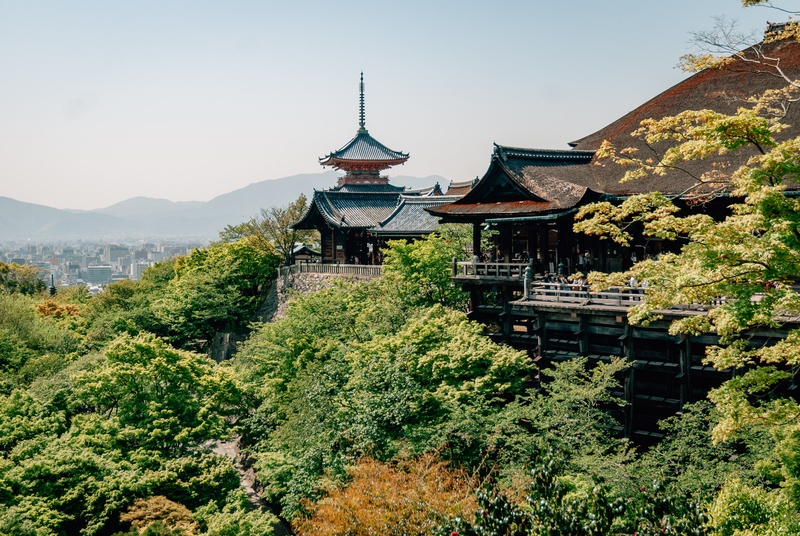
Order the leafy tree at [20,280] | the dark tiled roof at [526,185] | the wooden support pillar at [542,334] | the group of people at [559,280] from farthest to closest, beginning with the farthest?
the leafy tree at [20,280] → the dark tiled roof at [526,185] → the wooden support pillar at [542,334] → the group of people at [559,280]

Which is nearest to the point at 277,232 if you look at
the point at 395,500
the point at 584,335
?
the point at 584,335

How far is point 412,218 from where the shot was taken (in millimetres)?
38625

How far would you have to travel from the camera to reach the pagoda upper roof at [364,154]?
47188mm

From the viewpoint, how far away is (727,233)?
12.0 metres

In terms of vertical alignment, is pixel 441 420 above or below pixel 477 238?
below

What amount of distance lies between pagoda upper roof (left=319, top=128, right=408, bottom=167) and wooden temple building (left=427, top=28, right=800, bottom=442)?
19733 millimetres

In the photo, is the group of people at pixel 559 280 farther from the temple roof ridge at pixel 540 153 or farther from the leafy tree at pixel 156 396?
the leafy tree at pixel 156 396

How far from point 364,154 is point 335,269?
501 inches

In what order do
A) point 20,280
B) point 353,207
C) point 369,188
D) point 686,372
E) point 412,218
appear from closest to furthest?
point 686,372 < point 412,218 < point 353,207 < point 369,188 < point 20,280

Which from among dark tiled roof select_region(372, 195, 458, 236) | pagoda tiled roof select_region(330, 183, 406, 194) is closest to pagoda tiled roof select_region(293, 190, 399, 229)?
dark tiled roof select_region(372, 195, 458, 236)

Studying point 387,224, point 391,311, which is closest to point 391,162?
point 387,224

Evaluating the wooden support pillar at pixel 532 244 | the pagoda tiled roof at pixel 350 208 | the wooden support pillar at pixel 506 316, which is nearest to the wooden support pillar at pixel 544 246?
the wooden support pillar at pixel 532 244

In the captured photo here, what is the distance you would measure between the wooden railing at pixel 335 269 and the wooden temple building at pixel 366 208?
2869 mm

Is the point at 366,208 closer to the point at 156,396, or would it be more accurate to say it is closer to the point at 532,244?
the point at 532,244
